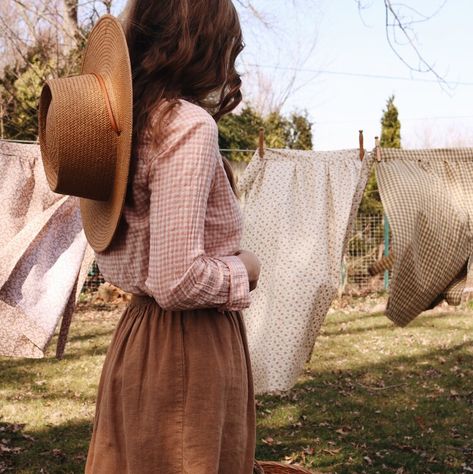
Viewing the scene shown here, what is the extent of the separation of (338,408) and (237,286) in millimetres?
3438

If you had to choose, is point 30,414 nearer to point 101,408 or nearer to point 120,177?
point 101,408

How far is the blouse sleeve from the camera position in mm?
1354

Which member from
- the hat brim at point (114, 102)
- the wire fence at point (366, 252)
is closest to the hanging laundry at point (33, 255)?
the hat brim at point (114, 102)

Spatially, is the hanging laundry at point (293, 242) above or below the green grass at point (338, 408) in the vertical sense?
above

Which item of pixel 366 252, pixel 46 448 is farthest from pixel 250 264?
pixel 366 252

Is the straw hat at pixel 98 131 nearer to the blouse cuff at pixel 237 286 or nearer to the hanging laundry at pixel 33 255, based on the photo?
the blouse cuff at pixel 237 286

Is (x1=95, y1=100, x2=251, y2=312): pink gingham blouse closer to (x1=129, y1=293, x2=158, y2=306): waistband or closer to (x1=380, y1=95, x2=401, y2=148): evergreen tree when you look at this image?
(x1=129, y1=293, x2=158, y2=306): waistband

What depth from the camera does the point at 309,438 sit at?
161 inches

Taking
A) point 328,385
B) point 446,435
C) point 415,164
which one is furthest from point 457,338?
point 415,164

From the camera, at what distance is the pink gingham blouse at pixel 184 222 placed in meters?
1.36

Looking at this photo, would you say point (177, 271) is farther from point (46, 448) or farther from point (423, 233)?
point (46, 448)

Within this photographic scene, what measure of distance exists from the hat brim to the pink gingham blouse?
0.12 feet

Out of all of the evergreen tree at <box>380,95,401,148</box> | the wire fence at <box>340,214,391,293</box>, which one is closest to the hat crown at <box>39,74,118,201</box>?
the wire fence at <box>340,214,391,293</box>

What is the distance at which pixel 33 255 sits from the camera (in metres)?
3.25
